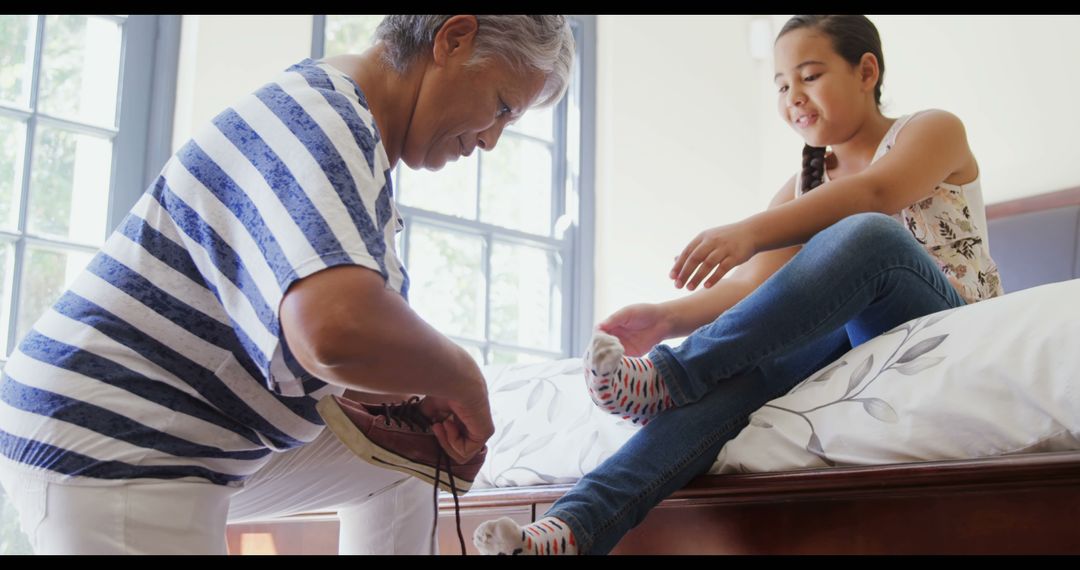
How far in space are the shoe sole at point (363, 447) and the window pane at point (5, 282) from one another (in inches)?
75.7

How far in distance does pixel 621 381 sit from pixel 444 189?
7.71 ft

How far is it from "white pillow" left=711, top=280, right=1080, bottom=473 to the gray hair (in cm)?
52

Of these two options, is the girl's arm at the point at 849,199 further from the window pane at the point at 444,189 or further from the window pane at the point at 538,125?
the window pane at the point at 538,125

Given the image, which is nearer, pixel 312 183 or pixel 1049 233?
pixel 312 183

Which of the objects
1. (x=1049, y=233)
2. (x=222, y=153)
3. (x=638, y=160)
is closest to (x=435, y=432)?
(x=222, y=153)

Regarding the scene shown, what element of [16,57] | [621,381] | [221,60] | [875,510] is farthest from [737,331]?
[16,57]

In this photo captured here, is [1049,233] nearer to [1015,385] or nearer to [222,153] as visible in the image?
[1015,385]

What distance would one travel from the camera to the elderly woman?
2.90 ft

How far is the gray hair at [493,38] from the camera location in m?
1.17

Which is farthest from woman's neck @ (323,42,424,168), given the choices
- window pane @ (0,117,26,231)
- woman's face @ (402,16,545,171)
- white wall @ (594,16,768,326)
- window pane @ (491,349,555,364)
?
white wall @ (594,16,768,326)

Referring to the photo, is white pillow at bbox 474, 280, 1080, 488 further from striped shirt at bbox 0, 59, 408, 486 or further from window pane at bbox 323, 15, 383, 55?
window pane at bbox 323, 15, 383, 55

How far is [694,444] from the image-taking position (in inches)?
51.5

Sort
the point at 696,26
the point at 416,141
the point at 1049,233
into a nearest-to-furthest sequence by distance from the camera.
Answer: the point at 416,141 → the point at 1049,233 → the point at 696,26

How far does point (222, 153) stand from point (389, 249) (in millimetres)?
185
